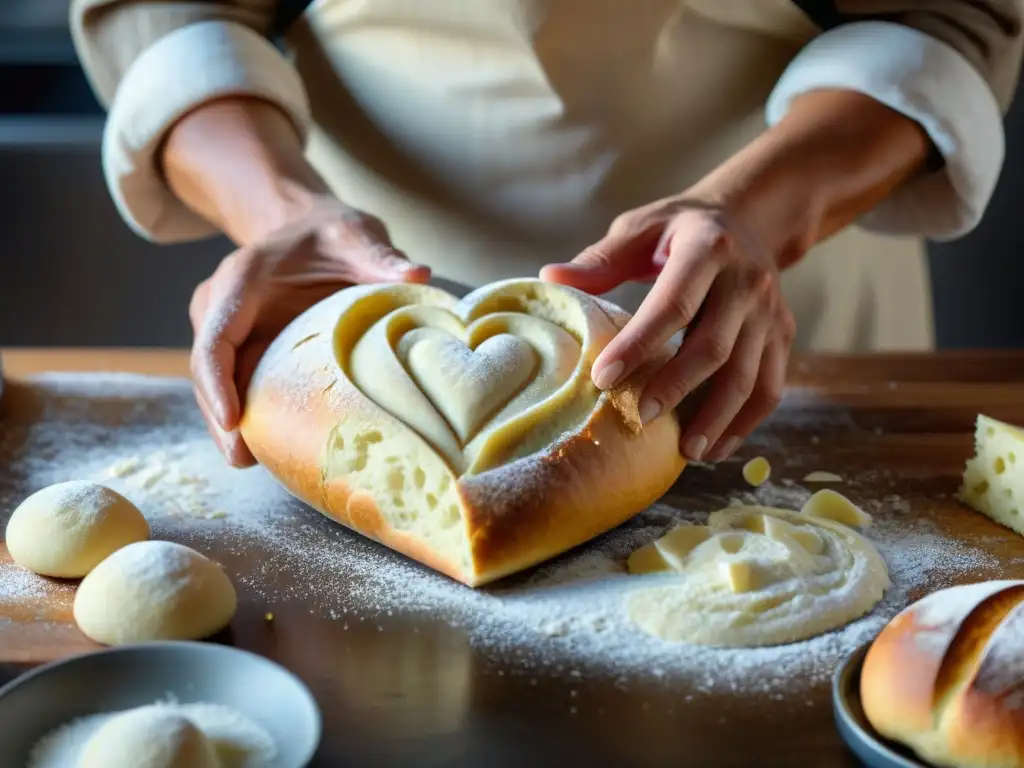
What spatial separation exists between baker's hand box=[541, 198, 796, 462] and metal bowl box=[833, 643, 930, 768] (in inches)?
14.4

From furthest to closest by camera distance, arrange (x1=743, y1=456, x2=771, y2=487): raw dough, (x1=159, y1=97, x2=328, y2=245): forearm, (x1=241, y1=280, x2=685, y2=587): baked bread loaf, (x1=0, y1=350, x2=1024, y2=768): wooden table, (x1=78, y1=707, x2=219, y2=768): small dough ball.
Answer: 1. (x1=159, y1=97, x2=328, y2=245): forearm
2. (x1=743, y1=456, x2=771, y2=487): raw dough
3. (x1=241, y1=280, x2=685, y2=587): baked bread loaf
4. (x1=0, y1=350, x2=1024, y2=768): wooden table
5. (x1=78, y1=707, x2=219, y2=768): small dough ball

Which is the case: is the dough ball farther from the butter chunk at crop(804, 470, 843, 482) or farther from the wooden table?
the butter chunk at crop(804, 470, 843, 482)

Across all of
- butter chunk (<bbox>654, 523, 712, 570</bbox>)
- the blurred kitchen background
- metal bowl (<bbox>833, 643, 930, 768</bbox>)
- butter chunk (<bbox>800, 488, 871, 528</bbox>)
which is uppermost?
metal bowl (<bbox>833, 643, 930, 768</bbox>)

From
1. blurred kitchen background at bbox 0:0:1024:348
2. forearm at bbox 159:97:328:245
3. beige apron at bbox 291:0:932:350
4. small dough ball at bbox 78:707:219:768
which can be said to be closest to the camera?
small dough ball at bbox 78:707:219:768

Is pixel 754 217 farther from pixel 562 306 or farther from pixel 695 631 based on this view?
pixel 695 631

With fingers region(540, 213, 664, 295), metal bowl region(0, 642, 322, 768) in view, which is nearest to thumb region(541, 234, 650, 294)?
fingers region(540, 213, 664, 295)

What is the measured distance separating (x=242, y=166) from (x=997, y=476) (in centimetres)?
108

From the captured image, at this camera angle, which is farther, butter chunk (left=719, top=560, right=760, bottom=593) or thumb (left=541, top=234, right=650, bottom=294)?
thumb (left=541, top=234, right=650, bottom=294)

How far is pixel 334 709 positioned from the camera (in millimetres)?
923

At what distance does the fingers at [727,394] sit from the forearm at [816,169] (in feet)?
0.46

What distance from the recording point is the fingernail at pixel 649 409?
1.19 metres

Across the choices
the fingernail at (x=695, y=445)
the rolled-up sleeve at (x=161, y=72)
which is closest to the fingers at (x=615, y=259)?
the fingernail at (x=695, y=445)

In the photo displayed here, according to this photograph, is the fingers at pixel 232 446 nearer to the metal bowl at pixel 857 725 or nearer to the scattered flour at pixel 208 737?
the scattered flour at pixel 208 737

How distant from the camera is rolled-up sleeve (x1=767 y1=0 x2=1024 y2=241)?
60.4 inches
